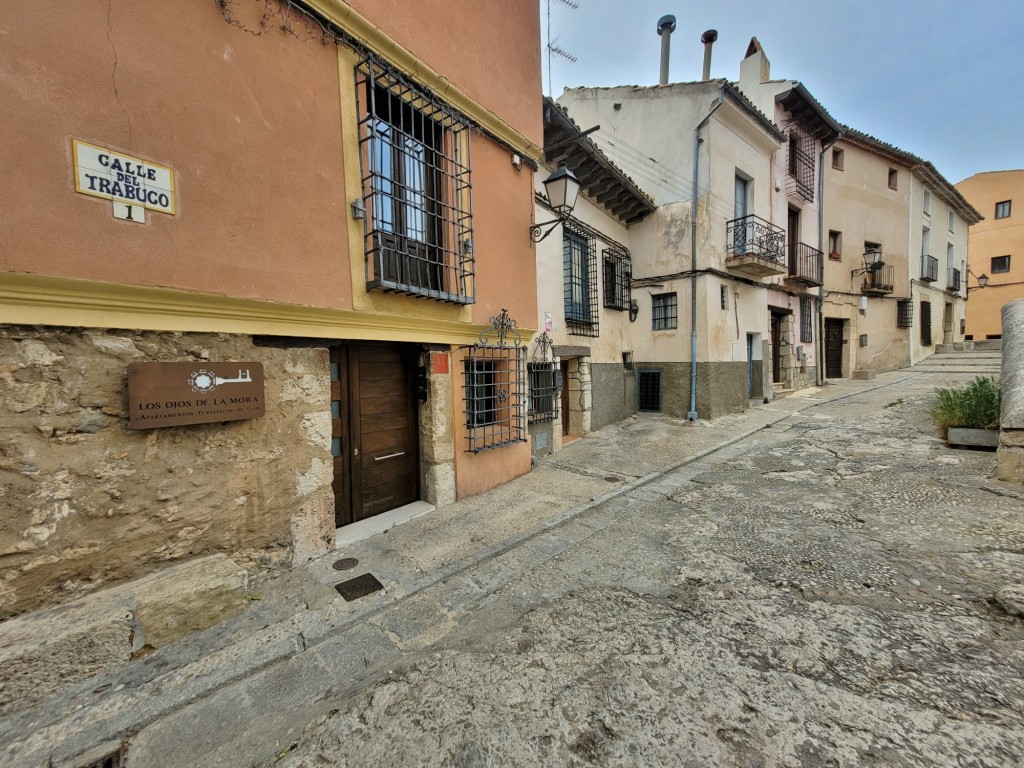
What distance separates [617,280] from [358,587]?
28.2ft

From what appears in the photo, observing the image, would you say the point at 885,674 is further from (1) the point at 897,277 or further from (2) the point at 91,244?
(1) the point at 897,277

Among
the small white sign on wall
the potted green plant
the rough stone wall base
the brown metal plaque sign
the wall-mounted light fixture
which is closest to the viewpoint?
the rough stone wall base

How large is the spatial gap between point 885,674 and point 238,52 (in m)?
5.72

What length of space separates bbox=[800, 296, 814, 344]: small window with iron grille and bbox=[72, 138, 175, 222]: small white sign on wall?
15569mm

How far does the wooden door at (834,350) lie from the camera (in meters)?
14.5

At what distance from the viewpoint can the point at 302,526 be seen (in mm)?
3354

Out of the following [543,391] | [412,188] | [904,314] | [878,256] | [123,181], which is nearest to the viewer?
[123,181]

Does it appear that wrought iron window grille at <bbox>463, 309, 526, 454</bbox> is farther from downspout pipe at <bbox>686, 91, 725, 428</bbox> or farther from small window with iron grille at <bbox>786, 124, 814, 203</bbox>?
small window with iron grille at <bbox>786, 124, 814, 203</bbox>

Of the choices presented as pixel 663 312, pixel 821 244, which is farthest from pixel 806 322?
pixel 663 312

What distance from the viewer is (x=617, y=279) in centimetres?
963

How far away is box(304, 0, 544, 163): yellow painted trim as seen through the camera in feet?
11.3

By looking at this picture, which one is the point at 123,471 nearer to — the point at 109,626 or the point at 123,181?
the point at 109,626

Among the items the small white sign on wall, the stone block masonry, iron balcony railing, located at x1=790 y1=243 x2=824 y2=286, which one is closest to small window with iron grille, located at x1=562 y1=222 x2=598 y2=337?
the stone block masonry

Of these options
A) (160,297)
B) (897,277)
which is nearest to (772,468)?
(160,297)
